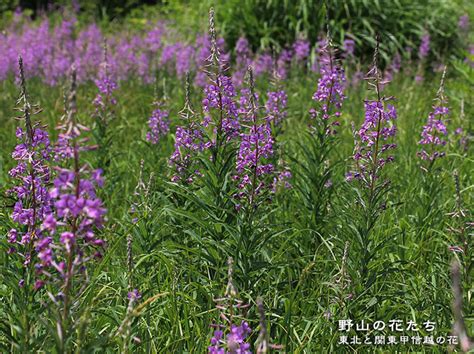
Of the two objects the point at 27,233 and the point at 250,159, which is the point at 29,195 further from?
the point at 250,159

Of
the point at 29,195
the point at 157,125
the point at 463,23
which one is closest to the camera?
the point at 29,195

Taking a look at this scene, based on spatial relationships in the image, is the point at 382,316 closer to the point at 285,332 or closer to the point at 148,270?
the point at 285,332

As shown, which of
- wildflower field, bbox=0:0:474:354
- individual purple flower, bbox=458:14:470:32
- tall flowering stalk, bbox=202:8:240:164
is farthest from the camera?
individual purple flower, bbox=458:14:470:32

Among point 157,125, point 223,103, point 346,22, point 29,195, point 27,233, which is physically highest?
point 223,103

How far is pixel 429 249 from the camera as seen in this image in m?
4.07

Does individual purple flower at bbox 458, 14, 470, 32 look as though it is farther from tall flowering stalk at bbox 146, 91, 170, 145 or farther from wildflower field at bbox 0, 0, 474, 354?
tall flowering stalk at bbox 146, 91, 170, 145

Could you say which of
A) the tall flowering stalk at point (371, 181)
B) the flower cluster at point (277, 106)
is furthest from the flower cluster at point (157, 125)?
the tall flowering stalk at point (371, 181)

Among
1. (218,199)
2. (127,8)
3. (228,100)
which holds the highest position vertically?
(228,100)

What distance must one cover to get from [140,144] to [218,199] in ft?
9.45

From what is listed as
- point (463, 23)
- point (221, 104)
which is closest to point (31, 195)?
point (221, 104)

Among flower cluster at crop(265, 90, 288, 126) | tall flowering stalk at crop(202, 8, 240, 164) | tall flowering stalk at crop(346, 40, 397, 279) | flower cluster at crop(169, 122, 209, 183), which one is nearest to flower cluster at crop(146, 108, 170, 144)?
flower cluster at crop(265, 90, 288, 126)

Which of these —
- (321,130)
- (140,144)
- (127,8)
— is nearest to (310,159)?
(321,130)

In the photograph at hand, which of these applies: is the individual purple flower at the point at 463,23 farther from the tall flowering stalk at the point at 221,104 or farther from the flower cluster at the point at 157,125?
the tall flowering stalk at the point at 221,104

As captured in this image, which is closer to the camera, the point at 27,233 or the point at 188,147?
the point at 27,233
